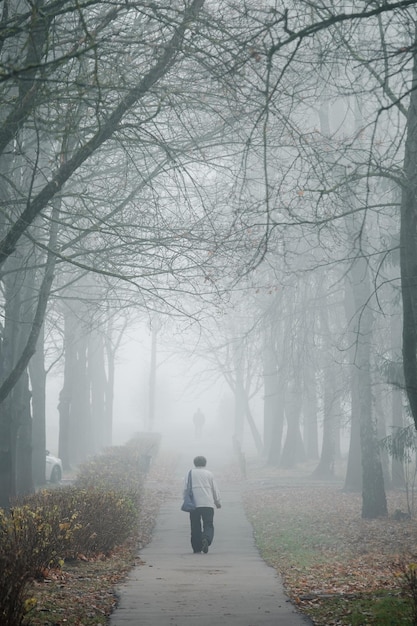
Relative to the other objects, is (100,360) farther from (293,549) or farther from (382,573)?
(382,573)

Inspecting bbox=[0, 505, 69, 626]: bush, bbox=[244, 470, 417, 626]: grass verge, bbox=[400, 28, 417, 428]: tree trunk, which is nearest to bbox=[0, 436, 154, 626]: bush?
bbox=[0, 505, 69, 626]: bush

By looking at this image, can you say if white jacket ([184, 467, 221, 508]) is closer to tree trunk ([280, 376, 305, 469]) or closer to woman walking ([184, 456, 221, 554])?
woman walking ([184, 456, 221, 554])

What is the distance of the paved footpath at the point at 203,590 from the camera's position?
24.7 feet

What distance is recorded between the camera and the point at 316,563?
1272 centimetres

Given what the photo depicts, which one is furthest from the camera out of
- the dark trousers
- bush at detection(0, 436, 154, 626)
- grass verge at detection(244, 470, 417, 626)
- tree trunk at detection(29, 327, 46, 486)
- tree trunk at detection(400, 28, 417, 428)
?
tree trunk at detection(29, 327, 46, 486)

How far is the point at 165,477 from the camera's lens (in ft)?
103

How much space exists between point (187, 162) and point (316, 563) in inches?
255

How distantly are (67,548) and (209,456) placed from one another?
3792 centimetres

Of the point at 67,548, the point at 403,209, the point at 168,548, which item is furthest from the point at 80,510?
the point at 403,209

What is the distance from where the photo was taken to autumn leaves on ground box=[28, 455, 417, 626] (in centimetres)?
751

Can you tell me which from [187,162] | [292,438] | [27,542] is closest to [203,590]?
[27,542]

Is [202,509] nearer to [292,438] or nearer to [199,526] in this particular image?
[199,526]

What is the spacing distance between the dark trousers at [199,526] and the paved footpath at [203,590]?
0.77 ft

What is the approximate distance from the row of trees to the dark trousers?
11.1ft
